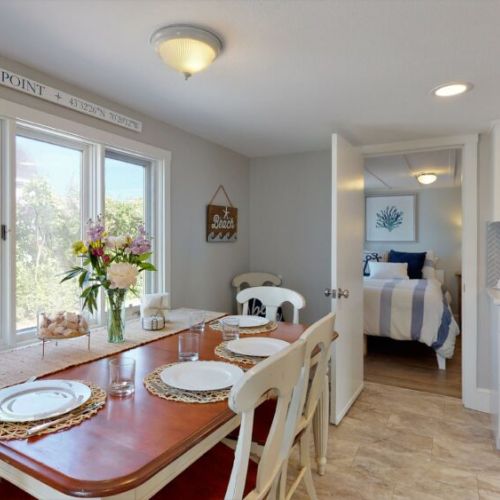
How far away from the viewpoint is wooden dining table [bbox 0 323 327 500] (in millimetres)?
769

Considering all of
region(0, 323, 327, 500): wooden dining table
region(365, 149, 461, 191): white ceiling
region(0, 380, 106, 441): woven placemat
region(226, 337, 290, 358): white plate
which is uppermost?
region(365, 149, 461, 191): white ceiling

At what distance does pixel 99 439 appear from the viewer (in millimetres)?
908

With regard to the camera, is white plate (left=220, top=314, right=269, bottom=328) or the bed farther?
the bed

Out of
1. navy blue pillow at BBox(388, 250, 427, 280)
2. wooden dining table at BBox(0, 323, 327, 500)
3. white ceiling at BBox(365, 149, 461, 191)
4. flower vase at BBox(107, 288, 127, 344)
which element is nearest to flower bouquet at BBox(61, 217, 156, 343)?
flower vase at BBox(107, 288, 127, 344)

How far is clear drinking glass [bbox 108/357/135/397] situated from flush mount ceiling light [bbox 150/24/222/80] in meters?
1.18

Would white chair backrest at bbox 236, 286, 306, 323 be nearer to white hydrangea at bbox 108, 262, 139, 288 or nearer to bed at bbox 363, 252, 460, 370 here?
white hydrangea at bbox 108, 262, 139, 288

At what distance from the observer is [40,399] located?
1.09 m

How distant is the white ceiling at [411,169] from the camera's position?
385cm

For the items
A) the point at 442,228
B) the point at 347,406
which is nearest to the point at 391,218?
the point at 442,228

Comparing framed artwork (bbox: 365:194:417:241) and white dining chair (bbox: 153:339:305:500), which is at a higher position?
framed artwork (bbox: 365:194:417:241)

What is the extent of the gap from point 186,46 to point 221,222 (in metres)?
1.82

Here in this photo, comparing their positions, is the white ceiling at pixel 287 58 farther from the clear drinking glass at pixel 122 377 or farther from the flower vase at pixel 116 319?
the clear drinking glass at pixel 122 377

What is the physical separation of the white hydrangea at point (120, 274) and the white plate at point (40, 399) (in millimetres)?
473

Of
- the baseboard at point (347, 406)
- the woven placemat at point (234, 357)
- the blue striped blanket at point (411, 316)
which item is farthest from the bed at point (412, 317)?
the woven placemat at point (234, 357)
